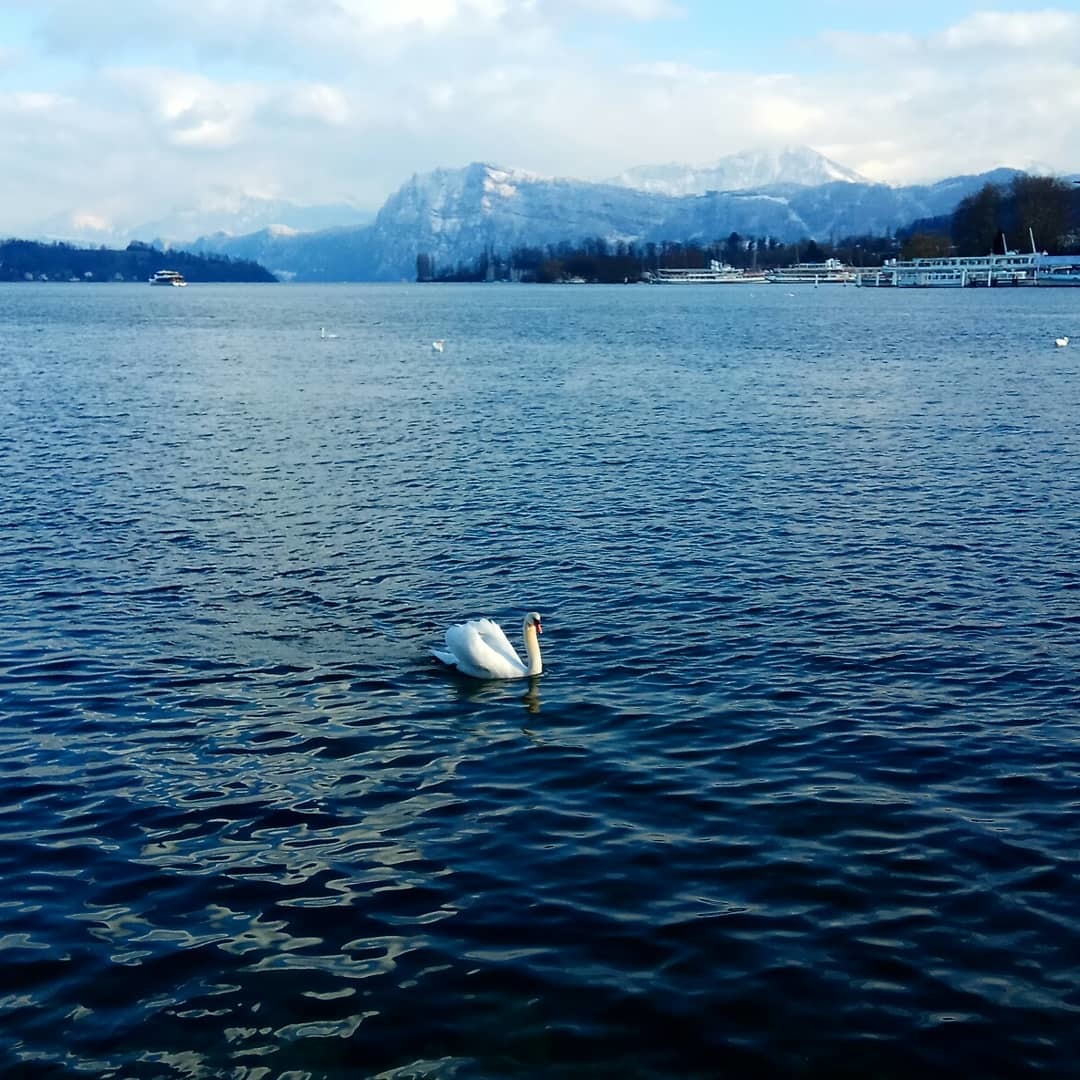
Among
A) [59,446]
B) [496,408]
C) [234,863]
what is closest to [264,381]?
[496,408]


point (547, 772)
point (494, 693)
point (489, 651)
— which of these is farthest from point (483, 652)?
point (547, 772)

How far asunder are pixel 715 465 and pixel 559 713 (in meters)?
25.7

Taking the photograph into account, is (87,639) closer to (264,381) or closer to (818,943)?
(818,943)

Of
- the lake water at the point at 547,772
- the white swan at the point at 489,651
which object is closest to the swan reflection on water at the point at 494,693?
the lake water at the point at 547,772

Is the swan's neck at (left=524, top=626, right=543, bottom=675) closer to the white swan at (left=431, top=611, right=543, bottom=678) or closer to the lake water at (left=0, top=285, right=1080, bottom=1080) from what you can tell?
the white swan at (left=431, top=611, right=543, bottom=678)

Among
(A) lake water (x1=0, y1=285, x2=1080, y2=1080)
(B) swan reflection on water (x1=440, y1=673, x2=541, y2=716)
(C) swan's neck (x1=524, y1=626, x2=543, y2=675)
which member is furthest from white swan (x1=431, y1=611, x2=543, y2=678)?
(A) lake water (x1=0, y1=285, x2=1080, y2=1080)

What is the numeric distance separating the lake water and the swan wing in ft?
1.55

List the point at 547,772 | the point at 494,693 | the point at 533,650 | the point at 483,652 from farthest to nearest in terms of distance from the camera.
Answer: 1. the point at 533,650
2. the point at 483,652
3. the point at 494,693
4. the point at 547,772

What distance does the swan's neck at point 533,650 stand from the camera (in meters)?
22.2

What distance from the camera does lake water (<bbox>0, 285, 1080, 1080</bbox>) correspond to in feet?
40.5

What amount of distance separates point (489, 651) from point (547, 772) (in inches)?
162

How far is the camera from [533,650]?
73.4 feet

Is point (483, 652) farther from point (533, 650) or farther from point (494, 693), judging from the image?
point (533, 650)

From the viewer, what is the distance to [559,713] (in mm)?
20781
